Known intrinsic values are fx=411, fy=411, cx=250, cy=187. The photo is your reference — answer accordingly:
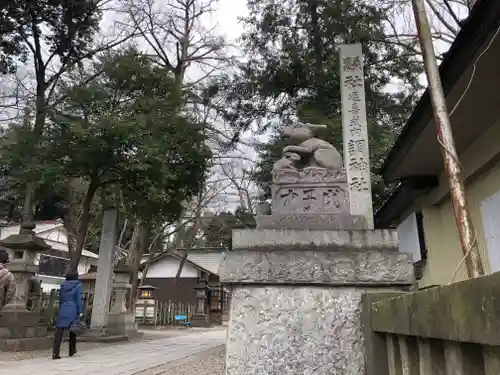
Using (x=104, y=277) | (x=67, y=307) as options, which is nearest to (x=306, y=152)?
(x=67, y=307)

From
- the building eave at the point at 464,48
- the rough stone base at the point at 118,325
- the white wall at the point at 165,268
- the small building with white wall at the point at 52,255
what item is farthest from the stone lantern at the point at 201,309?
the building eave at the point at 464,48

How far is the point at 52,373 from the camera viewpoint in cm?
652

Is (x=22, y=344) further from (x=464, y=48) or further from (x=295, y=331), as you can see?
(x=464, y=48)

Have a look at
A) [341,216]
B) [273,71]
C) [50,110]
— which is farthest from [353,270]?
[50,110]

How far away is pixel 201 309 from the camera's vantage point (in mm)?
23562

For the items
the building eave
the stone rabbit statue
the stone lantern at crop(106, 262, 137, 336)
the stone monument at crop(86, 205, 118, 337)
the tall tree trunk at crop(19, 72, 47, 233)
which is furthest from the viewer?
the stone lantern at crop(106, 262, 137, 336)

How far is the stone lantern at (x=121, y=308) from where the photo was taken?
1341 cm

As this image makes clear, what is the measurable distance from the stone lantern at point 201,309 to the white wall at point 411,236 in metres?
14.7

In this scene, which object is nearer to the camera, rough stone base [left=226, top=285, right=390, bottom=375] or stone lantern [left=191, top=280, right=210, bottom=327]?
rough stone base [left=226, top=285, right=390, bottom=375]

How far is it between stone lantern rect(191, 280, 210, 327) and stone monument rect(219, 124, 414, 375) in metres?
21.2

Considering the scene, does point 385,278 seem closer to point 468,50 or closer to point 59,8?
point 468,50

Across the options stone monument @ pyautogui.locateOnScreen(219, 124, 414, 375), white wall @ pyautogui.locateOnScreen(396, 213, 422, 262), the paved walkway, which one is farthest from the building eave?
the paved walkway

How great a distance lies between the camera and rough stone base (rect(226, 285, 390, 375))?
2355mm

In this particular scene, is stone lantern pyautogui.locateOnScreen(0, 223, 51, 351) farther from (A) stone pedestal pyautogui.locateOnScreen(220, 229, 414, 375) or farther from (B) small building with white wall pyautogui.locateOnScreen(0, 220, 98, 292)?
(B) small building with white wall pyautogui.locateOnScreen(0, 220, 98, 292)
